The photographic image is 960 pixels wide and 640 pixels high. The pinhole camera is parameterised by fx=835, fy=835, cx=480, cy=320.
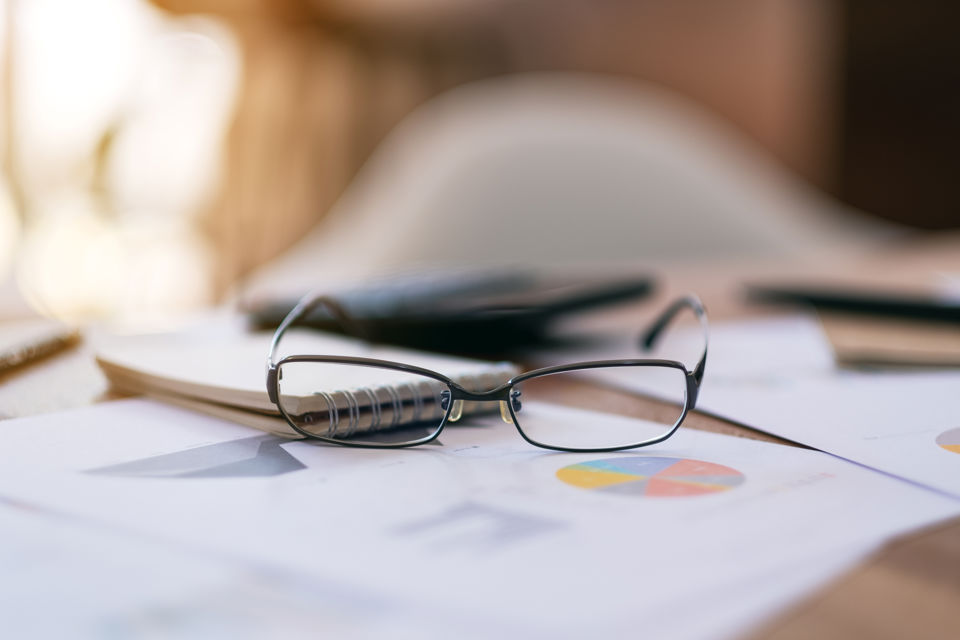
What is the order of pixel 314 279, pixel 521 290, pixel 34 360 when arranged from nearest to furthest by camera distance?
1. pixel 34 360
2. pixel 521 290
3. pixel 314 279

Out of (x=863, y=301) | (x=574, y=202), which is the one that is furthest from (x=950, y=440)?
(x=574, y=202)

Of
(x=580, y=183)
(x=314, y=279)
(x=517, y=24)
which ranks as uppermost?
(x=517, y=24)

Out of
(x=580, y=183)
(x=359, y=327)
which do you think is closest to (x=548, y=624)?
(x=359, y=327)

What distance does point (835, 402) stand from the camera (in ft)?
1.53

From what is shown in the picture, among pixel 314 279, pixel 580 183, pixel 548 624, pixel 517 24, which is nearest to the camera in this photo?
pixel 548 624

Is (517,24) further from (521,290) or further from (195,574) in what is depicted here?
(195,574)

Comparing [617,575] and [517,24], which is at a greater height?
[517,24]

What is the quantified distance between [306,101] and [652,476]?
8.92 feet

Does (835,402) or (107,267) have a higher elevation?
(835,402)

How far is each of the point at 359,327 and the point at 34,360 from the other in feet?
0.76

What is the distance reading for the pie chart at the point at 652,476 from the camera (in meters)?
0.31

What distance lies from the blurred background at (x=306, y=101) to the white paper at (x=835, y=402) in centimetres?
192

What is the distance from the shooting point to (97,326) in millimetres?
845

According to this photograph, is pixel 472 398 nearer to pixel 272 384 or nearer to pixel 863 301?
pixel 272 384
